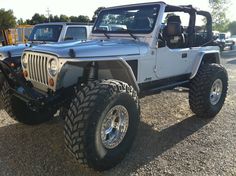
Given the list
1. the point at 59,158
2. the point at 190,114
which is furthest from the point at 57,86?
the point at 190,114

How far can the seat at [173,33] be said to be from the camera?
4.24 m

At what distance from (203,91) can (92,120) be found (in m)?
2.75

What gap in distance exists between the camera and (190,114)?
5.65 metres

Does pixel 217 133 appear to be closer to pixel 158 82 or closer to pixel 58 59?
pixel 158 82

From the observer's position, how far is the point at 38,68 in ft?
12.1

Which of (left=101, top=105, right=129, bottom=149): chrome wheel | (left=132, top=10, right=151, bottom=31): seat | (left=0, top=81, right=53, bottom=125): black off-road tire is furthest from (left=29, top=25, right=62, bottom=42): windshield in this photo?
(left=101, top=105, right=129, bottom=149): chrome wheel

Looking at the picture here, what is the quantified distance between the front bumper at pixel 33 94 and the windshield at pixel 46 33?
3.96 metres

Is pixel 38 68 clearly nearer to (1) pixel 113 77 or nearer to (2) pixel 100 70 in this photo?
(2) pixel 100 70

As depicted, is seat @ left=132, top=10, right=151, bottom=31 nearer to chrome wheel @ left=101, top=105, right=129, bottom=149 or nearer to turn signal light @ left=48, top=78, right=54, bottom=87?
chrome wheel @ left=101, top=105, right=129, bottom=149

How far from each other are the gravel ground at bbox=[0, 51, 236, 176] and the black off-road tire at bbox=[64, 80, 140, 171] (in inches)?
10.2

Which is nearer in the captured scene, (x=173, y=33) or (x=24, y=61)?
(x=24, y=61)

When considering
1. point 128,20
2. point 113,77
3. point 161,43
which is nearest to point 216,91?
point 161,43

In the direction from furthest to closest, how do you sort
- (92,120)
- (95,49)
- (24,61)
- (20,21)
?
(20,21) < (24,61) < (95,49) < (92,120)

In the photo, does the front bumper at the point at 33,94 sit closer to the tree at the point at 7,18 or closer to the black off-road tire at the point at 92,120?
the black off-road tire at the point at 92,120
